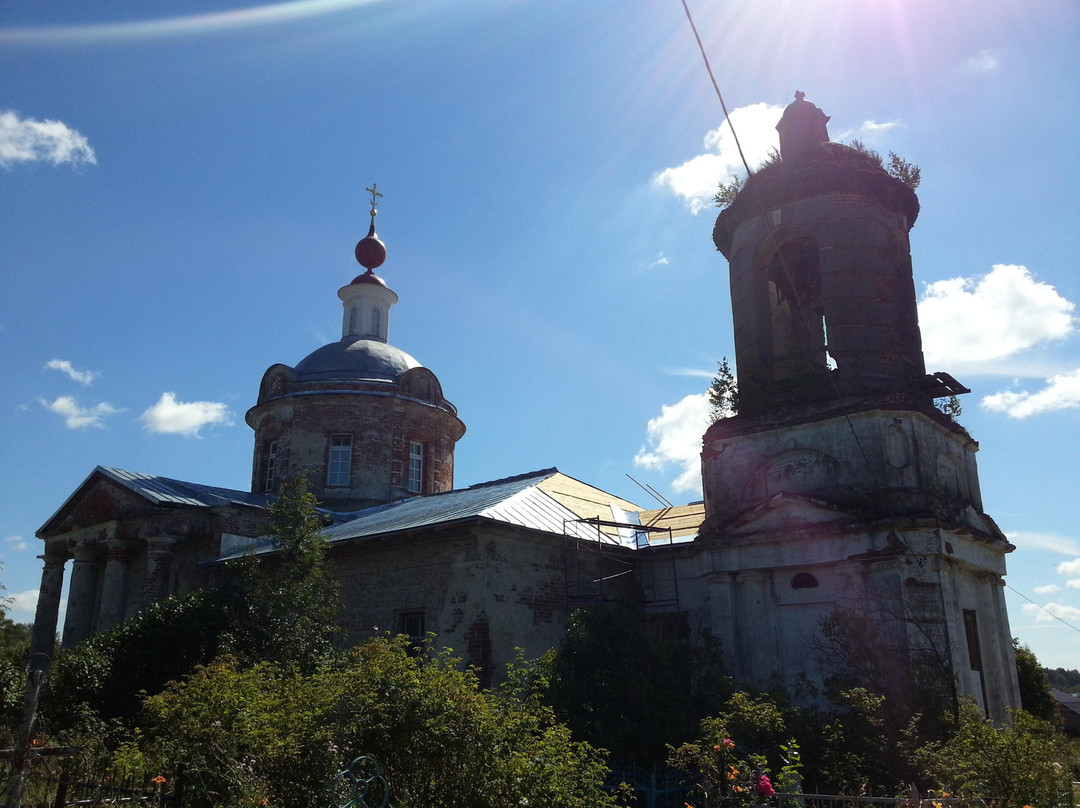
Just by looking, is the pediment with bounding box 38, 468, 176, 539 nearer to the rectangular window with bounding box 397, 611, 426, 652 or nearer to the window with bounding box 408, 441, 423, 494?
the rectangular window with bounding box 397, 611, 426, 652

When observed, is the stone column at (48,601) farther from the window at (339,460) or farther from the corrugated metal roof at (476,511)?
the corrugated metal roof at (476,511)

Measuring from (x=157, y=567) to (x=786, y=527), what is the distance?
1261 centimetres

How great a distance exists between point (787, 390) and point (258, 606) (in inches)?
356

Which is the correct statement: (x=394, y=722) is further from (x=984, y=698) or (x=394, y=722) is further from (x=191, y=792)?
(x=984, y=698)

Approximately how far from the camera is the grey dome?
75.9 ft

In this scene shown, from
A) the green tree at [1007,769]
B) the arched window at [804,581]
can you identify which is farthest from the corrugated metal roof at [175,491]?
the green tree at [1007,769]

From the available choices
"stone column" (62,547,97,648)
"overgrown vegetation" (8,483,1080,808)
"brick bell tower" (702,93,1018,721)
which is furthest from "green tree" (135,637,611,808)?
"stone column" (62,547,97,648)

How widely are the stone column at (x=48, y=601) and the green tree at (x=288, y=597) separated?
1006cm

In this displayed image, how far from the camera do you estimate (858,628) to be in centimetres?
1148

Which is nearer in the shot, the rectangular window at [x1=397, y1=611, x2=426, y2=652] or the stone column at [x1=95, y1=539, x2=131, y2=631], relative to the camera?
the rectangular window at [x1=397, y1=611, x2=426, y2=652]

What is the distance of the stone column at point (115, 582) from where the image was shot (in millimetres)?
17562

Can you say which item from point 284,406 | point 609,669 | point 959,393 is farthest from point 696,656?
point 284,406

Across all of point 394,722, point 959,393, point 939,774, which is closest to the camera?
point 394,722

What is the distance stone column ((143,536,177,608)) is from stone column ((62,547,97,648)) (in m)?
3.09
